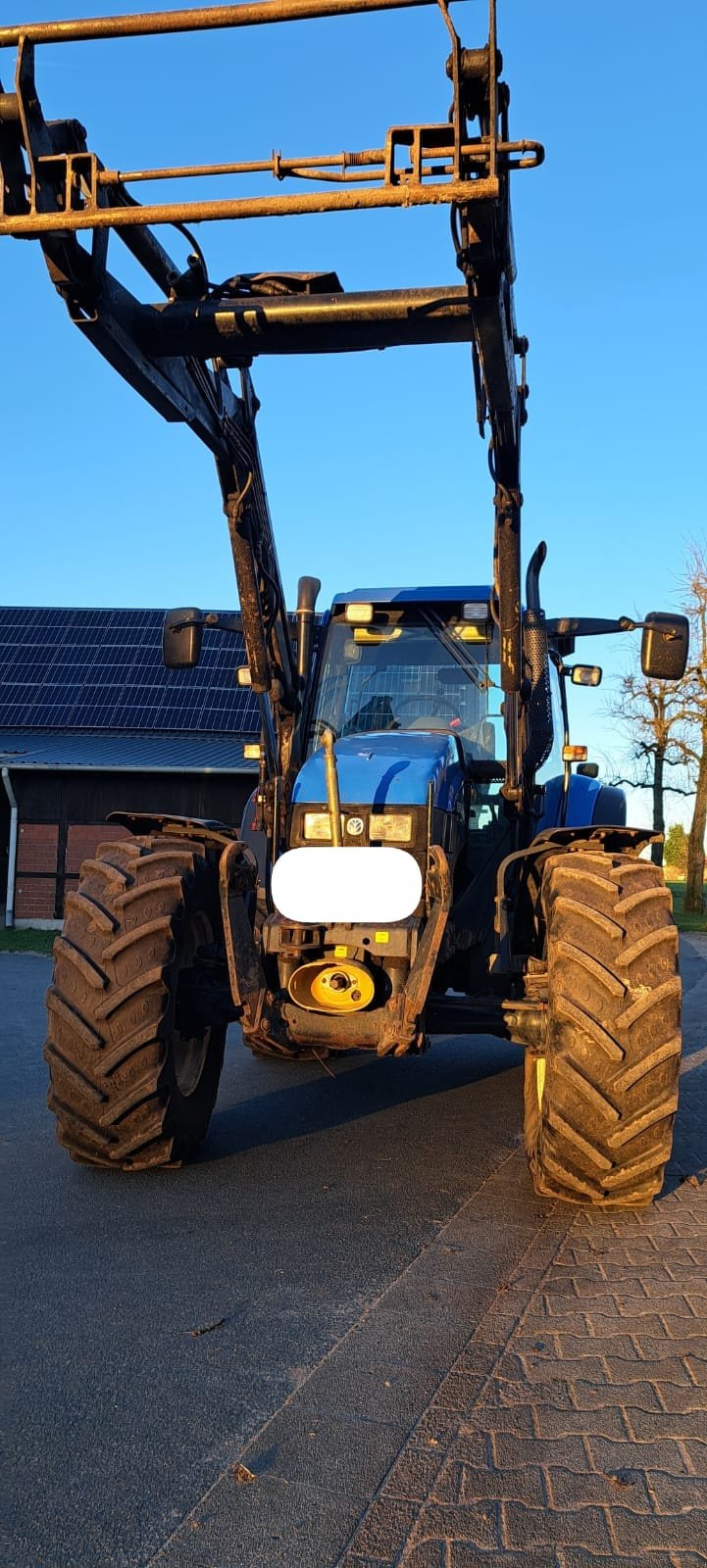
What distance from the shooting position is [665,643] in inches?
236

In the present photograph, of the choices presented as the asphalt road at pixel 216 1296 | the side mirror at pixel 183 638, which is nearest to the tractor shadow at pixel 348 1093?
Answer: the asphalt road at pixel 216 1296

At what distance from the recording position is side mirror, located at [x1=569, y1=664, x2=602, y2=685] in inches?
294

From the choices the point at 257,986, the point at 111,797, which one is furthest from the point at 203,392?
the point at 111,797

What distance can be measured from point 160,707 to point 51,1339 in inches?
908

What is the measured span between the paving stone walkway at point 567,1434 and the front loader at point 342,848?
2.27ft

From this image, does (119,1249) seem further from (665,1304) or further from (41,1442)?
(665,1304)

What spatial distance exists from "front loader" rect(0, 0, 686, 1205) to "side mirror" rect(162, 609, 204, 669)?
→ 2cm

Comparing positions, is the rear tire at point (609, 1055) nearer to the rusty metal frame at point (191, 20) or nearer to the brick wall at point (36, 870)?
the rusty metal frame at point (191, 20)

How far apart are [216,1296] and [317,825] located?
2104 mm

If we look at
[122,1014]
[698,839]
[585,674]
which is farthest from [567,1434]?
[698,839]

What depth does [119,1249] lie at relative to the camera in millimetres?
4277

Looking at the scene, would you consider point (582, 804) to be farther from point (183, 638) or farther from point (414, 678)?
point (183, 638)

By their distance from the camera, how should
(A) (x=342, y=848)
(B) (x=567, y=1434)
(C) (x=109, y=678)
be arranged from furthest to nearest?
(C) (x=109, y=678), (A) (x=342, y=848), (B) (x=567, y=1434)

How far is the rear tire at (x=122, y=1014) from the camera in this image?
488 cm
